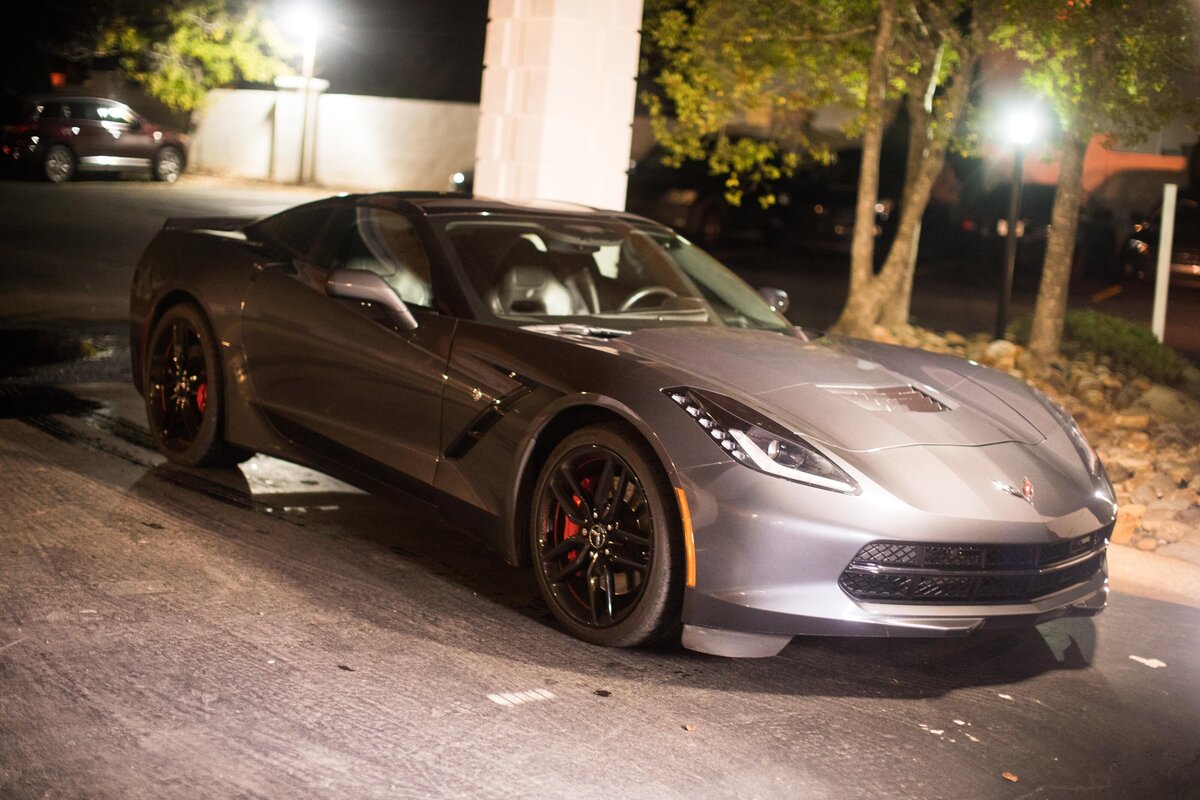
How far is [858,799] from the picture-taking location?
3623 mm

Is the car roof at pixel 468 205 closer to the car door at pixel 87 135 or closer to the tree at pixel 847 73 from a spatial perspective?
the tree at pixel 847 73

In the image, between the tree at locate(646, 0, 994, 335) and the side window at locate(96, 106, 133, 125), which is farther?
the side window at locate(96, 106, 133, 125)

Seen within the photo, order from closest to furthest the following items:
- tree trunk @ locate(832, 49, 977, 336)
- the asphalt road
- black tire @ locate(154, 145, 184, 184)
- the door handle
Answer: the asphalt road < the door handle < tree trunk @ locate(832, 49, 977, 336) < black tire @ locate(154, 145, 184, 184)

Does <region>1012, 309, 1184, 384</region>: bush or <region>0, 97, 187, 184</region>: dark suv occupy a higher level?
<region>0, 97, 187, 184</region>: dark suv

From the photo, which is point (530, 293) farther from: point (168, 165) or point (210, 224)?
point (168, 165)

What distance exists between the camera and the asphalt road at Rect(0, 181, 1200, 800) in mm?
3592

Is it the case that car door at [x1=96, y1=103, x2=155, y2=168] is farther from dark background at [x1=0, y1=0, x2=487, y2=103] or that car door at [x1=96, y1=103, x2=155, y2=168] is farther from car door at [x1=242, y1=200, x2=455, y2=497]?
car door at [x1=242, y1=200, x2=455, y2=497]

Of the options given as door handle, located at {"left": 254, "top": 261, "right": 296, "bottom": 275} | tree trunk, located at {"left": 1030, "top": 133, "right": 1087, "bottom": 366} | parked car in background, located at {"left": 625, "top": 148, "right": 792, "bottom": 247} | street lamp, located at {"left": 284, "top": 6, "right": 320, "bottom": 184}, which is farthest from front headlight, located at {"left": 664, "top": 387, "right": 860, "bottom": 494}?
street lamp, located at {"left": 284, "top": 6, "right": 320, "bottom": 184}

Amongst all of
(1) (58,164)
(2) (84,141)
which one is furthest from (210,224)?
(2) (84,141)

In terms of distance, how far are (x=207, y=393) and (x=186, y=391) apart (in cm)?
26

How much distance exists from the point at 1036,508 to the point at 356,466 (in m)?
2.45

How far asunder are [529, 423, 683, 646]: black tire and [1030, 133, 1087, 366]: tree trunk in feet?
25.3

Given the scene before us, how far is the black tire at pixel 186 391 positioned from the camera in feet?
20.4

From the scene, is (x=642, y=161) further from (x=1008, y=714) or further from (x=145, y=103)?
(x=1008, y=714)
